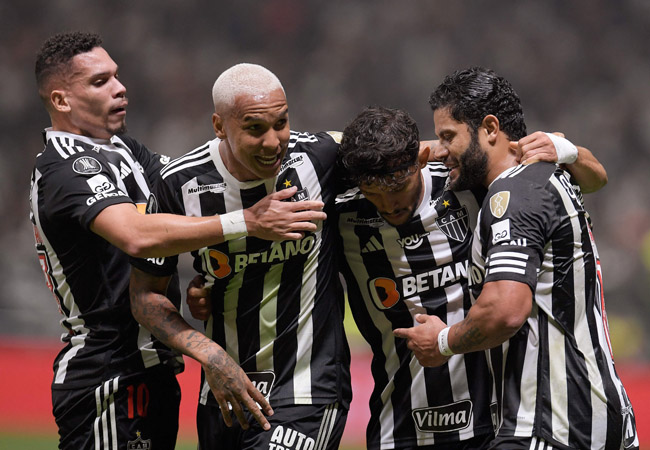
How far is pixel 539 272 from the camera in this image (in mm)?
2711

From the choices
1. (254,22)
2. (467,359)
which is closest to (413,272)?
(467,359)

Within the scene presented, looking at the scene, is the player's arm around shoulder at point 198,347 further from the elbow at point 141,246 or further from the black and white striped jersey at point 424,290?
the black and white striped jersey at point 424,290

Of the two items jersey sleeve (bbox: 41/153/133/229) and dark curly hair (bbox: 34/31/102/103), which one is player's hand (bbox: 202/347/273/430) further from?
dark curly hair (bbox: 34/31/102/103)

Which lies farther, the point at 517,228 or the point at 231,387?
the point at 231,387

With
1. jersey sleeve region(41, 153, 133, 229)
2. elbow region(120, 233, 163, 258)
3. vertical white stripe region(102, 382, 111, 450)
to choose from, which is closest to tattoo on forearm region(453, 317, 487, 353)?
elbow region(120, 233, 163, 258)

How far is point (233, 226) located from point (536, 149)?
3.99ft

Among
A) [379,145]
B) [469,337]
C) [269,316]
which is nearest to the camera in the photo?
[469,337]

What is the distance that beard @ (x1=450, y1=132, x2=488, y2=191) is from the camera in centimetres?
305

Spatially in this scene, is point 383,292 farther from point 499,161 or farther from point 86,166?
point 86,166

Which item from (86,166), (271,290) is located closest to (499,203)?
(271,290)

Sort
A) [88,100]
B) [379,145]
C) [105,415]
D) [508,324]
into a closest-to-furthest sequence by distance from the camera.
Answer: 1. [508,324]
2. [379,145]
3. [105,415]
4. [88,100]

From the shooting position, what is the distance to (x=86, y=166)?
328 centimetres

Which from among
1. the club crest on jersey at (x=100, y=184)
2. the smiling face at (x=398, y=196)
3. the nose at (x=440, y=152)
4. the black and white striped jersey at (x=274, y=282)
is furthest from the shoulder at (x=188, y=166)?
the nose at (x=440, y=152)

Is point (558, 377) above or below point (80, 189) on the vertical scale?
below
